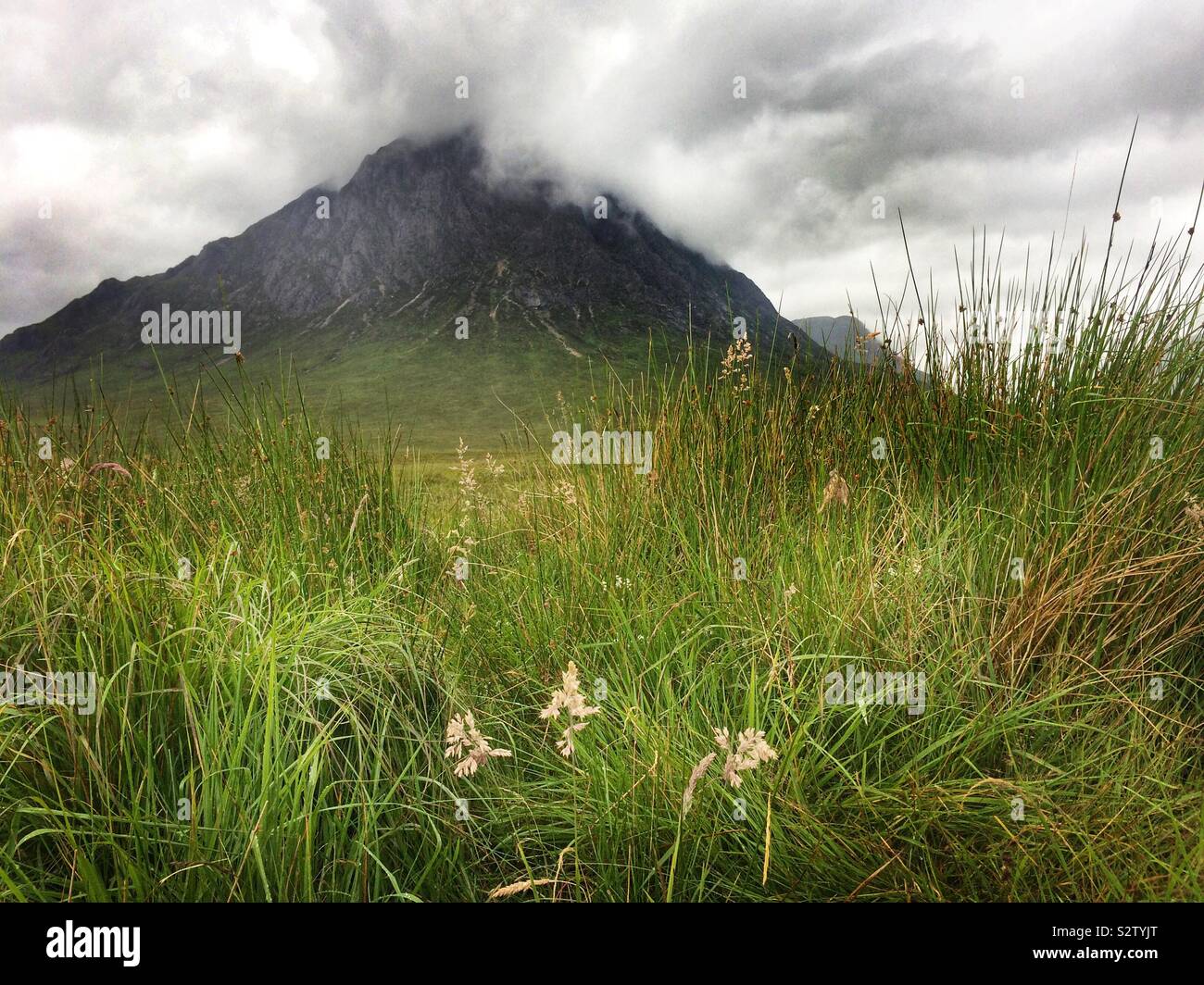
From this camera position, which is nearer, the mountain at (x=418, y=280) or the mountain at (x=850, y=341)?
the mountain at (x=850, y=341)

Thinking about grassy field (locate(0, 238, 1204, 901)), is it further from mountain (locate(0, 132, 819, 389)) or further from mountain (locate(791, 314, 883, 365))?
mountain (locate(0, 132, 819, 389))

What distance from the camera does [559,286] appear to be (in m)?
152

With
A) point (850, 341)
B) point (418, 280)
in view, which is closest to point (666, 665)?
point (850, 341)

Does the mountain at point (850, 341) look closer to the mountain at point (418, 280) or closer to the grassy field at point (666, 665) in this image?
the grassy field at point (666, 665)

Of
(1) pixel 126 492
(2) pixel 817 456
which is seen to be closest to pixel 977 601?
(2) pixel 817 456

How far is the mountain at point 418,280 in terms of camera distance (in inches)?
5320

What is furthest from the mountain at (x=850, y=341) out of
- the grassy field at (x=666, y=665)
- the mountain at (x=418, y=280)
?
the mountain at (x=418, y=280)

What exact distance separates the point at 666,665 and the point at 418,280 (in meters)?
170

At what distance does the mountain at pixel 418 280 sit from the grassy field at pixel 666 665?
119 m

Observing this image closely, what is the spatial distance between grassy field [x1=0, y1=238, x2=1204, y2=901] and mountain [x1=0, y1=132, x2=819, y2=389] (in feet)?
392

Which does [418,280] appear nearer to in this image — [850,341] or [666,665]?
[850,341]

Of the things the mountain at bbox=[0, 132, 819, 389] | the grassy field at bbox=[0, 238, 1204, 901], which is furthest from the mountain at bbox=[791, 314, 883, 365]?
the mountain at bbox=[0, 132, 819, 389]
